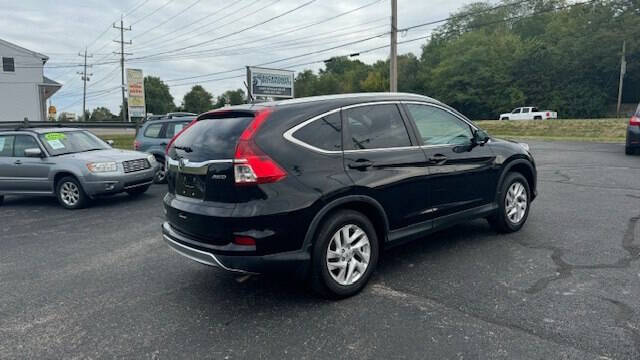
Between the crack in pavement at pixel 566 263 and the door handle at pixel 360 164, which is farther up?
the door handle at pixel 360 164

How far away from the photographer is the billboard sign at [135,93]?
31.2 m

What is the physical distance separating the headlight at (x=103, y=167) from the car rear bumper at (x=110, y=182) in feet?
0.37

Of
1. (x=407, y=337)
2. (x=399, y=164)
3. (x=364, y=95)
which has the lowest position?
(x=407, y=337)

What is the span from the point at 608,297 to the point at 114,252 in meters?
5.20

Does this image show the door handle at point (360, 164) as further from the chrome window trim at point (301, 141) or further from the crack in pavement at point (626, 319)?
the crack in pavement at point (626, 319)

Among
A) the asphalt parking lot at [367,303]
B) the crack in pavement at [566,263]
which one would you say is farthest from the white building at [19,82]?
the crack in pavement at [566,263]

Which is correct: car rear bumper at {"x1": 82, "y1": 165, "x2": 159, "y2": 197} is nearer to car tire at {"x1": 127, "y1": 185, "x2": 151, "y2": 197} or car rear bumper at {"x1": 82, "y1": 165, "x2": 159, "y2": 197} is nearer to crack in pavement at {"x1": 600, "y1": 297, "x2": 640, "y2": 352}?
car tire at {"x1": 127, "y1": 185, "x2": 151, "y2": 197}

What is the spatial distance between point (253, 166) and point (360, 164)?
97cm

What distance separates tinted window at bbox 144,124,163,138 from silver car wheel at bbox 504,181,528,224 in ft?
29.9

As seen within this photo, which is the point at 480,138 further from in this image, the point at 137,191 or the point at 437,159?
the point at 137,191

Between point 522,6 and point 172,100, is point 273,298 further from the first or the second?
point 172,100

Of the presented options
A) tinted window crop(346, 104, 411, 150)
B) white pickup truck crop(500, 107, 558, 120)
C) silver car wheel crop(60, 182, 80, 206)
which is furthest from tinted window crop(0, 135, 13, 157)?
white pickup truck crop(500, 107, 558, 120)

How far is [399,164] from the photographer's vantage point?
396 cm

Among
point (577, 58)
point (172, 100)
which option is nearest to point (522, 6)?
point (577, 58)
